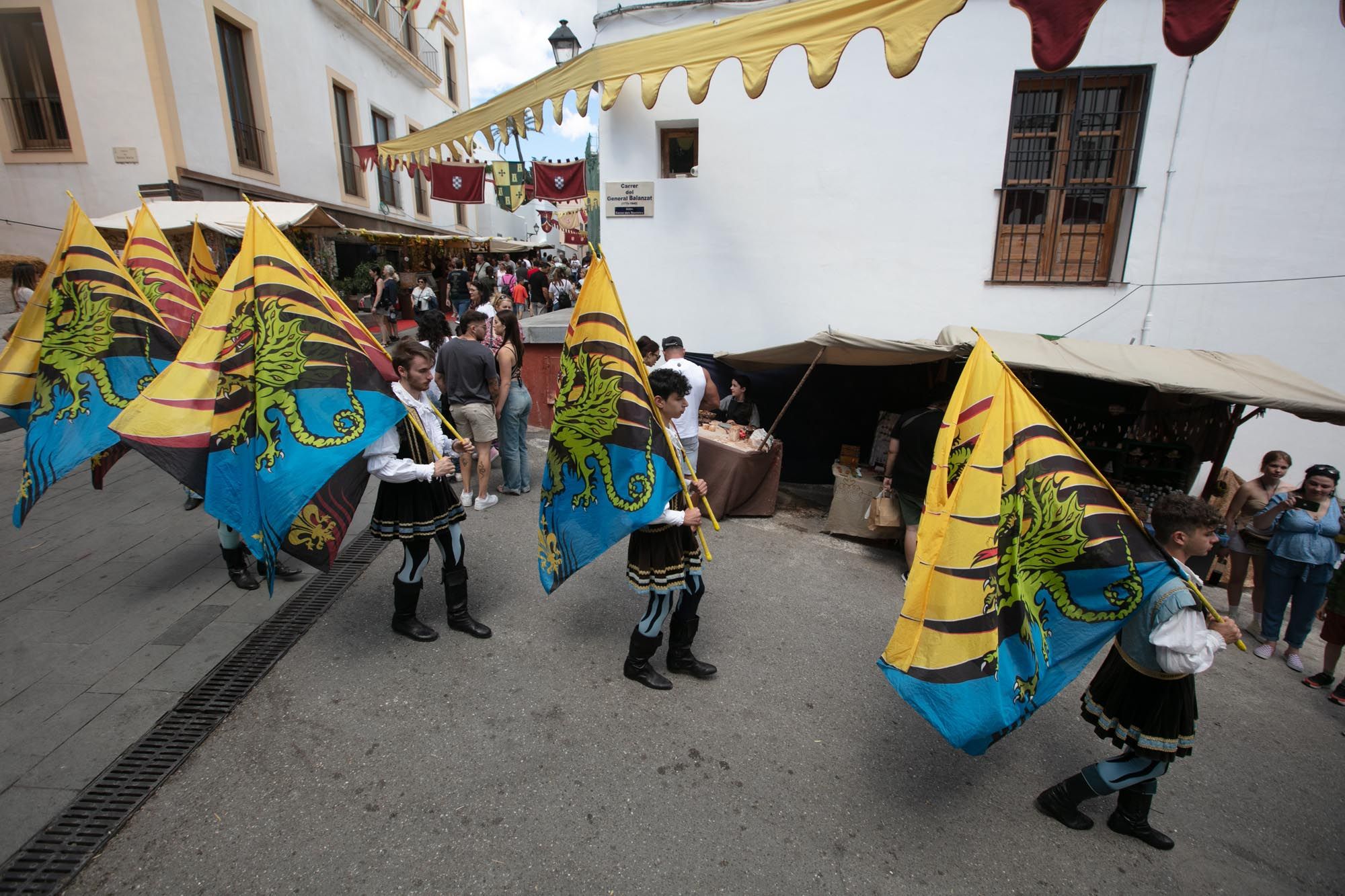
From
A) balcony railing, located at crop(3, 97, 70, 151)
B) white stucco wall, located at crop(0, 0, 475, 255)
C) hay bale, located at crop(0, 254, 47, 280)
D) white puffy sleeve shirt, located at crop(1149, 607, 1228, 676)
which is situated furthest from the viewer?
balcony railing, located at crop(3, 97, 70, 151)

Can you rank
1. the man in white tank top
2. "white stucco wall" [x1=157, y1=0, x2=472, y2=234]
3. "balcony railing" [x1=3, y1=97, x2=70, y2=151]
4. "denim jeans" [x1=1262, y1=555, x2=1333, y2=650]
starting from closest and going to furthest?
"denim jeans" [x1=1262, y1=555, x2=1333, y2=650]
the man in white tank top
"balcony railing" [x1=3, y1=97, x2=70, y2=151]
"white stucco wall" [x1=157, y1=0, x2=472, y2=234]

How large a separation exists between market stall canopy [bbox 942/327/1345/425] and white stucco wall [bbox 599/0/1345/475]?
65.7 inches

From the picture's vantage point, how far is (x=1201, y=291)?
6.73 metres

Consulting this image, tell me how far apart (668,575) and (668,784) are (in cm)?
97

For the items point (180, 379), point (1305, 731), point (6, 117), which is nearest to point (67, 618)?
point (180, 379)

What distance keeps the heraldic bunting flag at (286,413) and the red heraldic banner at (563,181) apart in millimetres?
6894

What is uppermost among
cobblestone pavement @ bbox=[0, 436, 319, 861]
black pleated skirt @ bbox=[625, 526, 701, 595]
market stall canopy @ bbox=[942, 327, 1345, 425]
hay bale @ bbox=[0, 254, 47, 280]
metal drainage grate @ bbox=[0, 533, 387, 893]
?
hay bale @ bbox=[0, 254, 47, 280]

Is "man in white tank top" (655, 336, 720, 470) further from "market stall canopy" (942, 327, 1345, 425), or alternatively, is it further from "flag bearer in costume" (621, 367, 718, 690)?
"market stall canopy" (942, 327, 1345, 425)

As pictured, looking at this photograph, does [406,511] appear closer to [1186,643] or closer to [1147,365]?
[1186,643]

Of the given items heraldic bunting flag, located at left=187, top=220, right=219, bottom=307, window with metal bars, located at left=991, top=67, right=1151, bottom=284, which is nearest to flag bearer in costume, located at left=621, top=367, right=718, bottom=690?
heraldic bunting flag, located at left=187, top=220, right=219, bottom=307

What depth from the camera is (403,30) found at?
21.4 metres

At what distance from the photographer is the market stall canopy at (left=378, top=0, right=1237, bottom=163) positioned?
3.73 meters

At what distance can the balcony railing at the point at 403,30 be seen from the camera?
19609 millimetres

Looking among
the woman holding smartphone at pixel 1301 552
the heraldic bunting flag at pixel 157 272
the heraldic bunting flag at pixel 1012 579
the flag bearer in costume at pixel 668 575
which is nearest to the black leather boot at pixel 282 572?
the heraldic bunting flag at pixel 157 272
